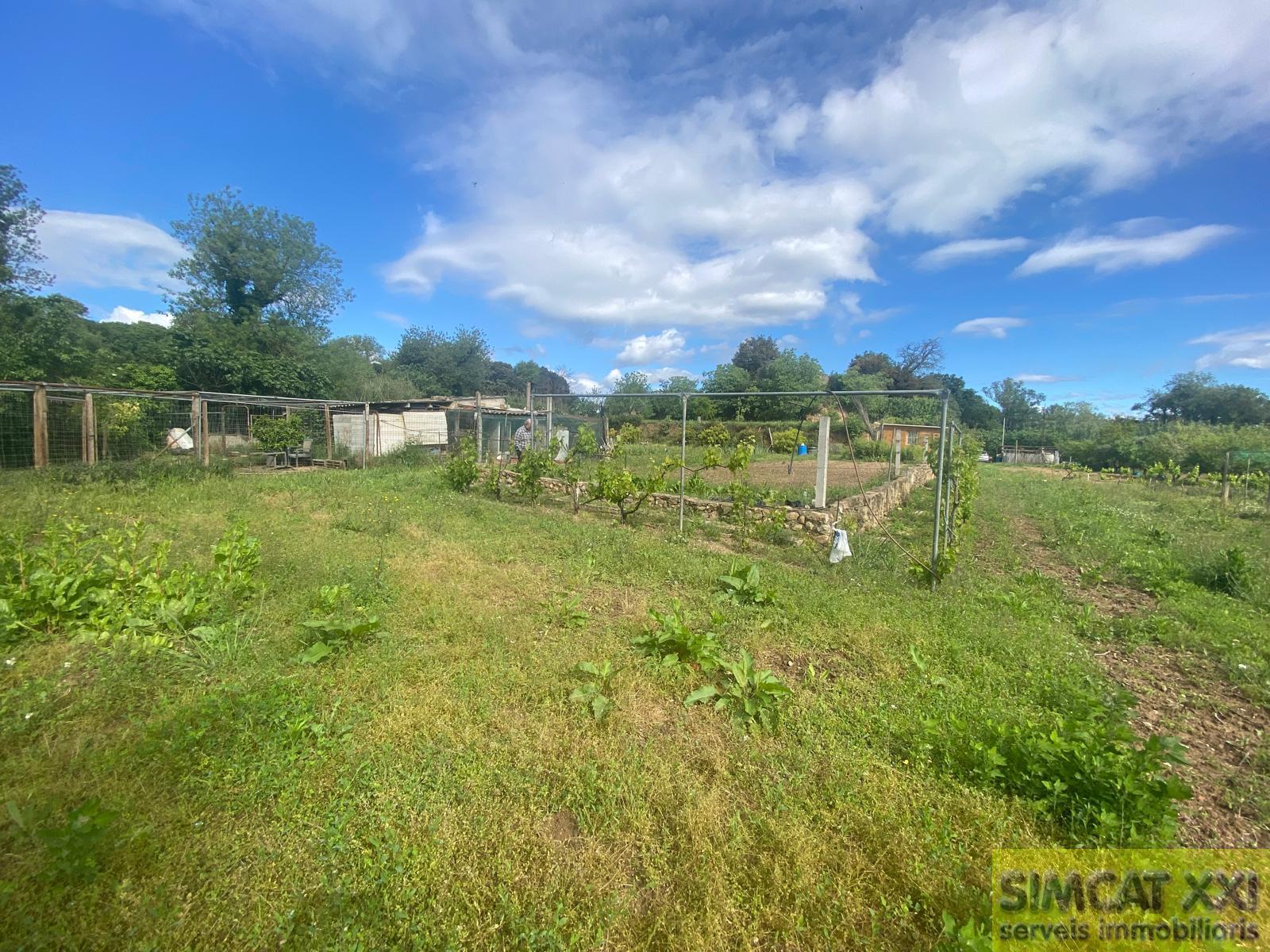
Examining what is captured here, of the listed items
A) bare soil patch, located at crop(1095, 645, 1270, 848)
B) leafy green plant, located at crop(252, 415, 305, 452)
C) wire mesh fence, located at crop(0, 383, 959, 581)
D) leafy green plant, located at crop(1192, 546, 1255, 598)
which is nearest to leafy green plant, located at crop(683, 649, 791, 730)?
bare soil patch, located at crop(1095, 645, 1270, 848)

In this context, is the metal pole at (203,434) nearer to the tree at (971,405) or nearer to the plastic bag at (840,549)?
the plastic bag at (840,549)

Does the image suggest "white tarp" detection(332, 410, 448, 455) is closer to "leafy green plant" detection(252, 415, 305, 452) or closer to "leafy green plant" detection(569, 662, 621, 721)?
"leafy green plant" detection(252, 415, 305, 452)

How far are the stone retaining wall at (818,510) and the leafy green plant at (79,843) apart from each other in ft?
22.4

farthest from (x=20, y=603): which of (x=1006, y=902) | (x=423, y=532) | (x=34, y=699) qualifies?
(x=1006, y=902)

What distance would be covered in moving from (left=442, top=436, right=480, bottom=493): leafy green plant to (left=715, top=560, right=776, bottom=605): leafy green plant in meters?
6.79

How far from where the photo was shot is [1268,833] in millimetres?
2162

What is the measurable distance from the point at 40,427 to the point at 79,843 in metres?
11.9

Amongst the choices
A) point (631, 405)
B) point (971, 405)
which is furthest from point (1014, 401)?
point (631, 405)

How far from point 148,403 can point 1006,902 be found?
17814 millimetres

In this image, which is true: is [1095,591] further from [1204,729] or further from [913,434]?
A: [913,434]

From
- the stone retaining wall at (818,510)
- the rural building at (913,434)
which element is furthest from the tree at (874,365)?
the stone retaining wall at (818,510)

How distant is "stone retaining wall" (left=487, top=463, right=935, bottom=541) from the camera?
7344 mm

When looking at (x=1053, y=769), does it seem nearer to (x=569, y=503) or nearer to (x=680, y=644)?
(x=680, y=644)

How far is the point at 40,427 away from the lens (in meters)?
9.13
